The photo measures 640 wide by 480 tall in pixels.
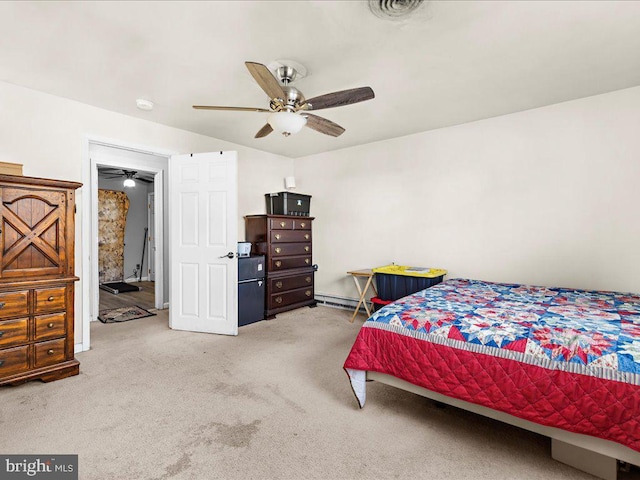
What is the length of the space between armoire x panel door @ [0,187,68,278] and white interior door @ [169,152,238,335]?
1330mm

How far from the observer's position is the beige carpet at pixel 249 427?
5.16 ft

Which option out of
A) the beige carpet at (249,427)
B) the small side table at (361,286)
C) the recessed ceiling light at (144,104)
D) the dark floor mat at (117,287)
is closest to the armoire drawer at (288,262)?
the small side table at (361,286)

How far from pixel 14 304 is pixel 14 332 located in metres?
0.21

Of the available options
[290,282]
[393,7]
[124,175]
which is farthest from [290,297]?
[124,175]

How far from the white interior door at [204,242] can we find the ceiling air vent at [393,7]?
7.71 feet

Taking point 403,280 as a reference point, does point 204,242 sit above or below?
above

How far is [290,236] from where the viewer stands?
4695 mm

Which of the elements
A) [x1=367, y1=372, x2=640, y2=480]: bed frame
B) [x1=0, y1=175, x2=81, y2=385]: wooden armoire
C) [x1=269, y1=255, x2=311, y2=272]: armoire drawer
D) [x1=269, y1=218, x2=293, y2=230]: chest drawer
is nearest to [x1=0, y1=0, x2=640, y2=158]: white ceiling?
[x1=0, y1=175, x2=81, y2=385]: wooden armoire

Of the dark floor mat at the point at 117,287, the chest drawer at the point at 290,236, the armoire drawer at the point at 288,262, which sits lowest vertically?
the dark floor mat at the point at 117,287

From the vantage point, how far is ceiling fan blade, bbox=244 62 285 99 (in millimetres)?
1809

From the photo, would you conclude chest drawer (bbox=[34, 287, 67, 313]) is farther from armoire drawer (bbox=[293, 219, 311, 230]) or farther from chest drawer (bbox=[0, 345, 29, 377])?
armoire drawer (bbox=[293, 219, 311, 230])

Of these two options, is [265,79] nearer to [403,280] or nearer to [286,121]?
[286,121]

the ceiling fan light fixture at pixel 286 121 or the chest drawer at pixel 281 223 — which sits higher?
the ceiling fan light fixture at pixel 286 121

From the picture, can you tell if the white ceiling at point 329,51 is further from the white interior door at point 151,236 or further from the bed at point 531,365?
the white interior door at point 151,236
